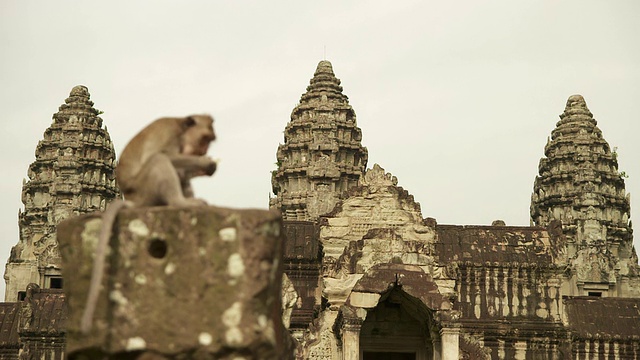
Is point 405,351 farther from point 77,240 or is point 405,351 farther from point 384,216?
point 77,240

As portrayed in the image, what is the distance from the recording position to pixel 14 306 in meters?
29.5

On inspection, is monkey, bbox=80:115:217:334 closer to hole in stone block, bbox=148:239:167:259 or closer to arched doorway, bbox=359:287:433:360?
hole in stone block, bbox=148:239:167:259

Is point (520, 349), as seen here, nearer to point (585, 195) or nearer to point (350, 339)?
point (350, 339)

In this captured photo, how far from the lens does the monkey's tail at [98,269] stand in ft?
22.4

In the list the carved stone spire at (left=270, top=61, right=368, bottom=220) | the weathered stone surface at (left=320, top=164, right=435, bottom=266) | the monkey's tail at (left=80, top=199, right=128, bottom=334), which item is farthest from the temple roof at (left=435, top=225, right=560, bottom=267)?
the carved stone spire at (left=270, top=61, right=368, bottom=220)

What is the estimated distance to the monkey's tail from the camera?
269 inches

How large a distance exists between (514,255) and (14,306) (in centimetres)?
1351

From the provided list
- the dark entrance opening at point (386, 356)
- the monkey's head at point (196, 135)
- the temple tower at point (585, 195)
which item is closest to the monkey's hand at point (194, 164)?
the monkey's head at point (196, 135)

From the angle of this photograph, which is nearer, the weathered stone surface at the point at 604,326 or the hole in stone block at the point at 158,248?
the hole in stone block at the point at 158,248

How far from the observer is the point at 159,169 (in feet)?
23.6

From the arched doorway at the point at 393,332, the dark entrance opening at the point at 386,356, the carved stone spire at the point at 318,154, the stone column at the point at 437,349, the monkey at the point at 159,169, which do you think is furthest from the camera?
the carved stone spire at the point at 318,154

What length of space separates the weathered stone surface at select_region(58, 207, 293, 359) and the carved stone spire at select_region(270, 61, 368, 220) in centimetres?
4014

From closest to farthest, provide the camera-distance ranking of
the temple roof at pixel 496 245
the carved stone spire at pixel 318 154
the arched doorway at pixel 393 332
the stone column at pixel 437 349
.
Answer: the stone column at pixel 437 349 < the arched doorway at pixel 393 332 < the temple roof at pixel 496 245 < the carved stone spire at pixel 318 154

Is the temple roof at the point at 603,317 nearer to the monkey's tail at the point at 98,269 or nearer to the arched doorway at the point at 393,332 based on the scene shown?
the arched doorway at the point at 393,332
